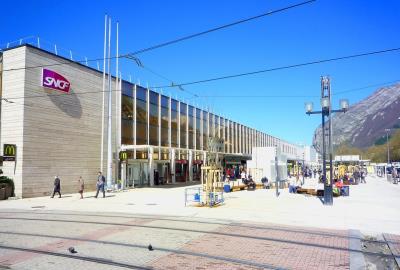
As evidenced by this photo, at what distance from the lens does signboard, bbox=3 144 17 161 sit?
82.4 ft

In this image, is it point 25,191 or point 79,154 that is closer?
point 25,191

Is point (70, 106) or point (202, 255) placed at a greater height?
point (70, 106)

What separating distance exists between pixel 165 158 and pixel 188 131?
9.04 metres

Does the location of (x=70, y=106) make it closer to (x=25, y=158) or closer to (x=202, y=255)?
(x=25, y=158)

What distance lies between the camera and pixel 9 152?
83.4ft

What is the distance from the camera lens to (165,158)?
144 feet

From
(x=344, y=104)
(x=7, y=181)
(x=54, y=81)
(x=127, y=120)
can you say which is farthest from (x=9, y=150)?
(x=344, y=104)

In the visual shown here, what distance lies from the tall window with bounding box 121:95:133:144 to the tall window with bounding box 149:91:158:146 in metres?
3.72

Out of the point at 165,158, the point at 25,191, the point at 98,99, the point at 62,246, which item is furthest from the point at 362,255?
the point at 165,158

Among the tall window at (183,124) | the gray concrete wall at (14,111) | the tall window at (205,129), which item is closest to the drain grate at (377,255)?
the gray concrete wall at (14,111)

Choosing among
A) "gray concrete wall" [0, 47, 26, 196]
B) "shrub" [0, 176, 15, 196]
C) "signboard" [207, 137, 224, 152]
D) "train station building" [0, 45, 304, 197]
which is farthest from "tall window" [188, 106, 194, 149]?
"signboard" [207, 137, 224, 152]

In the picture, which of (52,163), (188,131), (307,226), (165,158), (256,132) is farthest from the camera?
(256,132)

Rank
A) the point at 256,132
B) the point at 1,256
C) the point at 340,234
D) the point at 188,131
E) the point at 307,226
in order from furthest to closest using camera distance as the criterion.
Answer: the point at 256,132 < the point at 188,131 < the point at 307,226 < the point at 340,234 < the point at 1,256

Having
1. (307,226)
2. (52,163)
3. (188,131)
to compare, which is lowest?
(307,226)
